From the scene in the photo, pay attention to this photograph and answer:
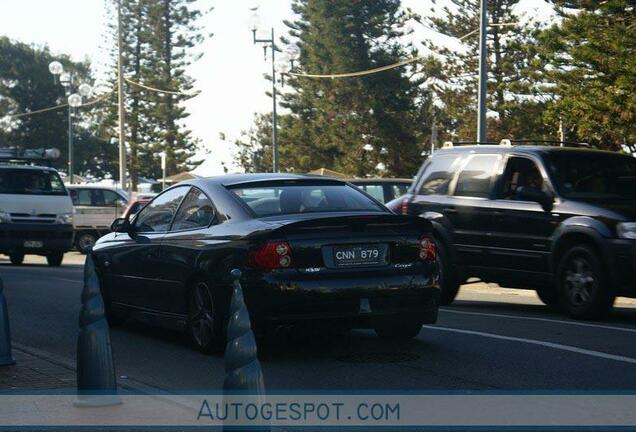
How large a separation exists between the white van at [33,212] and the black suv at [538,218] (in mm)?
13376

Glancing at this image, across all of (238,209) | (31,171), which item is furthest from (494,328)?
(31,171)

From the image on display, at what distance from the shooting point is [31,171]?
2678 cm

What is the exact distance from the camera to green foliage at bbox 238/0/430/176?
70.7m

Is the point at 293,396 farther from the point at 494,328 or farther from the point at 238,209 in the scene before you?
the point at 494,328

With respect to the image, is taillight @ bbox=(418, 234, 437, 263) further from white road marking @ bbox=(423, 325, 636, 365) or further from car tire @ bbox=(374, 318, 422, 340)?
white road marking @ bbox=(423, 325, 636, 365)

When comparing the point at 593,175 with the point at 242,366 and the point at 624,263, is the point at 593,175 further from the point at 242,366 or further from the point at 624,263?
the point at 242,366

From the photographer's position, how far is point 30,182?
26.8m

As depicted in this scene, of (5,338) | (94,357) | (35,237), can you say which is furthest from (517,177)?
(35,237)

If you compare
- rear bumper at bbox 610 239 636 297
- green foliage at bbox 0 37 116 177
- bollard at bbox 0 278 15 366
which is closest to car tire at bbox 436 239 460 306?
rear bumper at bbox 610 239 636 297

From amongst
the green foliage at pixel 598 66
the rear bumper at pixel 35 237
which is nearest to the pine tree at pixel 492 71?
the green foliage at pixel 598 66

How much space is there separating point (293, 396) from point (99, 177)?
10653 cm

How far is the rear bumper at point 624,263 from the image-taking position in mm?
12047

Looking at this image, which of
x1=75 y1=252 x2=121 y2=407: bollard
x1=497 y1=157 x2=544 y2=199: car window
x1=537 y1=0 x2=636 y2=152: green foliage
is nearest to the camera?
x1=75 y1=252 x2=121 y2=407: bollard

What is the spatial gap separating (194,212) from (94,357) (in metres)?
3.25
